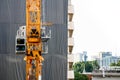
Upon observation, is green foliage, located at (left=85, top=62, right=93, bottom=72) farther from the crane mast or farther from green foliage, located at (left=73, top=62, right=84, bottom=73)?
the crane mast

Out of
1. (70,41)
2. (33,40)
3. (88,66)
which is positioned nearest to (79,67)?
(88,66)

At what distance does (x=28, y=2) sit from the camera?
3981cm

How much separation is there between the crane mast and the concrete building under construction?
26.6 ft

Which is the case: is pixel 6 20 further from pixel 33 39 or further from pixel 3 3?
pixel 33 39

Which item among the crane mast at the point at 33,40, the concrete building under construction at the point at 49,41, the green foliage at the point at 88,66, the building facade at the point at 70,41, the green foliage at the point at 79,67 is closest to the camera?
the crane mast at the point at 33,40

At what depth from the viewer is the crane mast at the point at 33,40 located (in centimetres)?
3825

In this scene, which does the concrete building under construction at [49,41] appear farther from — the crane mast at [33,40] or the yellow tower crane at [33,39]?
the crane mast at [33,40]

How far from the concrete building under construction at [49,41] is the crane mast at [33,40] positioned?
8113 mm

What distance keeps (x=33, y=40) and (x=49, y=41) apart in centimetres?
1155

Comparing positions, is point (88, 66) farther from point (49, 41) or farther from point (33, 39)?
point (33, 39)

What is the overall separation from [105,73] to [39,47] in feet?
40.7

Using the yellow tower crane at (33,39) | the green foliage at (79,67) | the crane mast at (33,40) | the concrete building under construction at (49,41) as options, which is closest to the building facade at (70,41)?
the concrete building under construction at (49,41)

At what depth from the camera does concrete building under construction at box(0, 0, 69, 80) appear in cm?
4881

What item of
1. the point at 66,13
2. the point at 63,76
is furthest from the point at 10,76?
the point at 66,13
